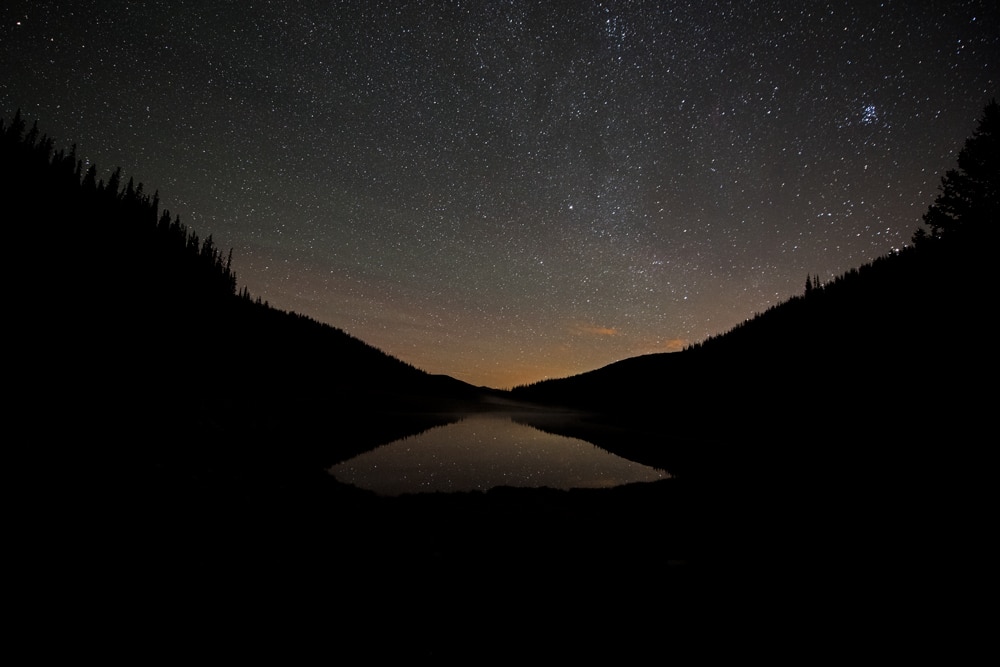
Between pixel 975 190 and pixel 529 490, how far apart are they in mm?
38807

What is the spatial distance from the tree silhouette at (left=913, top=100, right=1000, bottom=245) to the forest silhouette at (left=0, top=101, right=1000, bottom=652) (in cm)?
11

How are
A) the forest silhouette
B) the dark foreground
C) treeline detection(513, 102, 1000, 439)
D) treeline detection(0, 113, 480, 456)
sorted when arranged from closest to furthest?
the dark foreground
the forest silhouette
treeline detection(0, 113, 480, 456)
treeline detection(513, 102, 1000, 439)

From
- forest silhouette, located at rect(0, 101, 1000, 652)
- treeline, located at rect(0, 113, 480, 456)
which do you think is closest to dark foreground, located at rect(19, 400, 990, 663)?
forest silhouette, located at rect(0, 101, 1000, 652)

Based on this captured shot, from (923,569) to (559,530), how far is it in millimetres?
5796

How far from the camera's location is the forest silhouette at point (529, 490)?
5.78 metres

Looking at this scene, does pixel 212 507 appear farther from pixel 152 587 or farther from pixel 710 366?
pixel 710 366

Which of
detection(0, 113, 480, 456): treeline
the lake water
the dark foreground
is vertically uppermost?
detection(0, 113, 480, 456): treeline

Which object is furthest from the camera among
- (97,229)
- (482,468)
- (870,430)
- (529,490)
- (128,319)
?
(97,229)

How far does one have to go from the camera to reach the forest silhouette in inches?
228

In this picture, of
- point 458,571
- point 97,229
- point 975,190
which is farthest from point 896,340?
point 97,229

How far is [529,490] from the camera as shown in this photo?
436 inches

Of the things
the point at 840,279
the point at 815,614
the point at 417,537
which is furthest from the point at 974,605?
the point at 840,279

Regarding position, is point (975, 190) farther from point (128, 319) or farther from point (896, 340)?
point (128, 319)

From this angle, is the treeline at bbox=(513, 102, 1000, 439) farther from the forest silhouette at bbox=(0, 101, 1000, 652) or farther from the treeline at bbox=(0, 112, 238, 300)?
the treeline at bbox=(0, 112, 238, 300)
